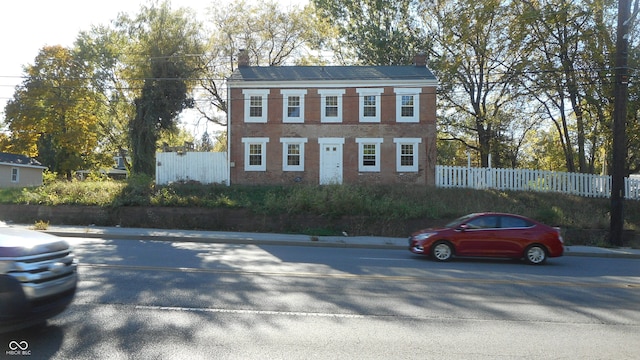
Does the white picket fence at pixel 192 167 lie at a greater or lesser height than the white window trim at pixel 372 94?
lesser

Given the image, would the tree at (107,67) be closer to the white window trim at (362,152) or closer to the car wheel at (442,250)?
the white window trim at (362,152)

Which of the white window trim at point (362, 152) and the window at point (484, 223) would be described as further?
the white window trim at point (362, 152)

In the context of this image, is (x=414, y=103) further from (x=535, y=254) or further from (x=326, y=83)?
(x=535, y=254)

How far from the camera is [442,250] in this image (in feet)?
42.7

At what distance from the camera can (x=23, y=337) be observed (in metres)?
5.20

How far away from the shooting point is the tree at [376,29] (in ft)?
120

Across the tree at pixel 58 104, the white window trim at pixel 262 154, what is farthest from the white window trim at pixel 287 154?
the tree at pixel 58 104

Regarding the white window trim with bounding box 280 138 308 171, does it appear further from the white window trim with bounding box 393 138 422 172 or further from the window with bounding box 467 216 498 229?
the window with bounding box 467 216 498 229

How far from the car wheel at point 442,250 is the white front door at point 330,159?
592 inches

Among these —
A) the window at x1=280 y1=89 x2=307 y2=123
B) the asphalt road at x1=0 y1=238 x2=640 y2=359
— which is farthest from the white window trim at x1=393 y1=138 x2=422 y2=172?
the asphalt road at x1=0 y1=238 x2=640 y2=359

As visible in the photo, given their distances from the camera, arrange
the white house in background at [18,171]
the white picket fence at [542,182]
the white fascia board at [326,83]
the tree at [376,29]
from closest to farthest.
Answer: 1. the white picket fence at [542,182]
2. the white fascia board at [326,83]
3. the tree at [376,29]
4. the white house in background at [18,171]

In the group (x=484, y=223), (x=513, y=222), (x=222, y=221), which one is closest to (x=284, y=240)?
(x=222, y=221)

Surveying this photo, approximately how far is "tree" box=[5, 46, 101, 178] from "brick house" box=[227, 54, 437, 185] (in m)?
22.7

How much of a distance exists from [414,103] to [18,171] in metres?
38.6
